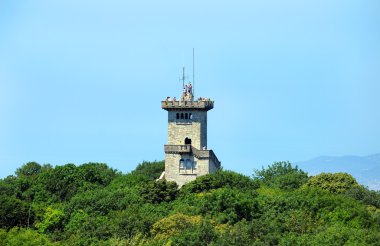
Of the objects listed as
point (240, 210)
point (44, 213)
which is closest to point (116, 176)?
point (44, 213)

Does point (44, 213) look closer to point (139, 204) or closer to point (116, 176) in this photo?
point (139, 204)

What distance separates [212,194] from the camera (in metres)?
92.7

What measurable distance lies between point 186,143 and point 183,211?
1698 cm

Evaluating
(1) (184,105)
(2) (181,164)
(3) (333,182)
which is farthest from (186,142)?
(3) (333,182)

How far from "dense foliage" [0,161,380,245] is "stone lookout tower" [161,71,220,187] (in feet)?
11.4

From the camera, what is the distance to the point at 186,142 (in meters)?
108

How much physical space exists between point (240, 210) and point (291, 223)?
16.3 feet

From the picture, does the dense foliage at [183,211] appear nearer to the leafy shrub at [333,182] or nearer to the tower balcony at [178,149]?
the leafy shrub at [333,182]

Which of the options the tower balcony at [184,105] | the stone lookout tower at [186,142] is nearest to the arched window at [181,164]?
the stone lookout tower at [186,142]

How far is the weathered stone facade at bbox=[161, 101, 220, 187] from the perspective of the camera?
350 ft

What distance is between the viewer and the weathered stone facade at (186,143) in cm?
10662

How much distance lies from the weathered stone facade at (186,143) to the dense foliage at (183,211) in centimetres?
346

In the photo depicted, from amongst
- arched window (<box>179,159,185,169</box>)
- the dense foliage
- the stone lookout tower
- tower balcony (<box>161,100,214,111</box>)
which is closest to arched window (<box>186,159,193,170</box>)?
the stone lookout tower

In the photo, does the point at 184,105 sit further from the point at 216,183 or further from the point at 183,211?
the point at 183,211
